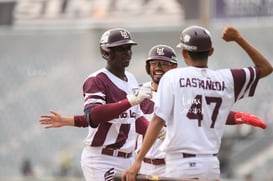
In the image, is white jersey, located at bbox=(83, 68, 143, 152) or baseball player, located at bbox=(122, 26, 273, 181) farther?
white jersey, located at bbox=(83, 68, 143, 152)

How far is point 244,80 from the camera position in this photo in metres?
7.51

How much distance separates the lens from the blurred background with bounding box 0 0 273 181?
23688mm

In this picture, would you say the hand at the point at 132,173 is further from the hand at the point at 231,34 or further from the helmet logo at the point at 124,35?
the helmet logo at the point at 124,35

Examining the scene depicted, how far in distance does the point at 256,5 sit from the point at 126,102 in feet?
54.1

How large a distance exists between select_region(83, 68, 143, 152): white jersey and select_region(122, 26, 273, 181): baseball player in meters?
1.46

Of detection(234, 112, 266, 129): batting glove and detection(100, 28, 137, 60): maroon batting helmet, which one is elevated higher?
detection(100, 28, 137, 60): maroon batting helmet

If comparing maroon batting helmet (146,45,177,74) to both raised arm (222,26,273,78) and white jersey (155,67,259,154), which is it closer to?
raised arm (222,26,273,78)

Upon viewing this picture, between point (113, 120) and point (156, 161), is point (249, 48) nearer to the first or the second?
point (113, 120)

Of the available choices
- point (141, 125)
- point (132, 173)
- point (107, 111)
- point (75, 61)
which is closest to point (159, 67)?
point (141, 125)

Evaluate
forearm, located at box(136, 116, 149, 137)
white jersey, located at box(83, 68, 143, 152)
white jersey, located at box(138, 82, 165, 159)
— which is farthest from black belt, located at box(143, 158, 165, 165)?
white jersey, located at box(83, 68, 143, 152)

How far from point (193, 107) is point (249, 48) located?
0.68 meters

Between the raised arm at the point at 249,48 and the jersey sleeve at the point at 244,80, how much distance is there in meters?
0.06

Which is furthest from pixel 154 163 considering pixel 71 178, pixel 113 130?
pixel 71 178

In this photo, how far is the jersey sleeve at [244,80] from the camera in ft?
24.6
